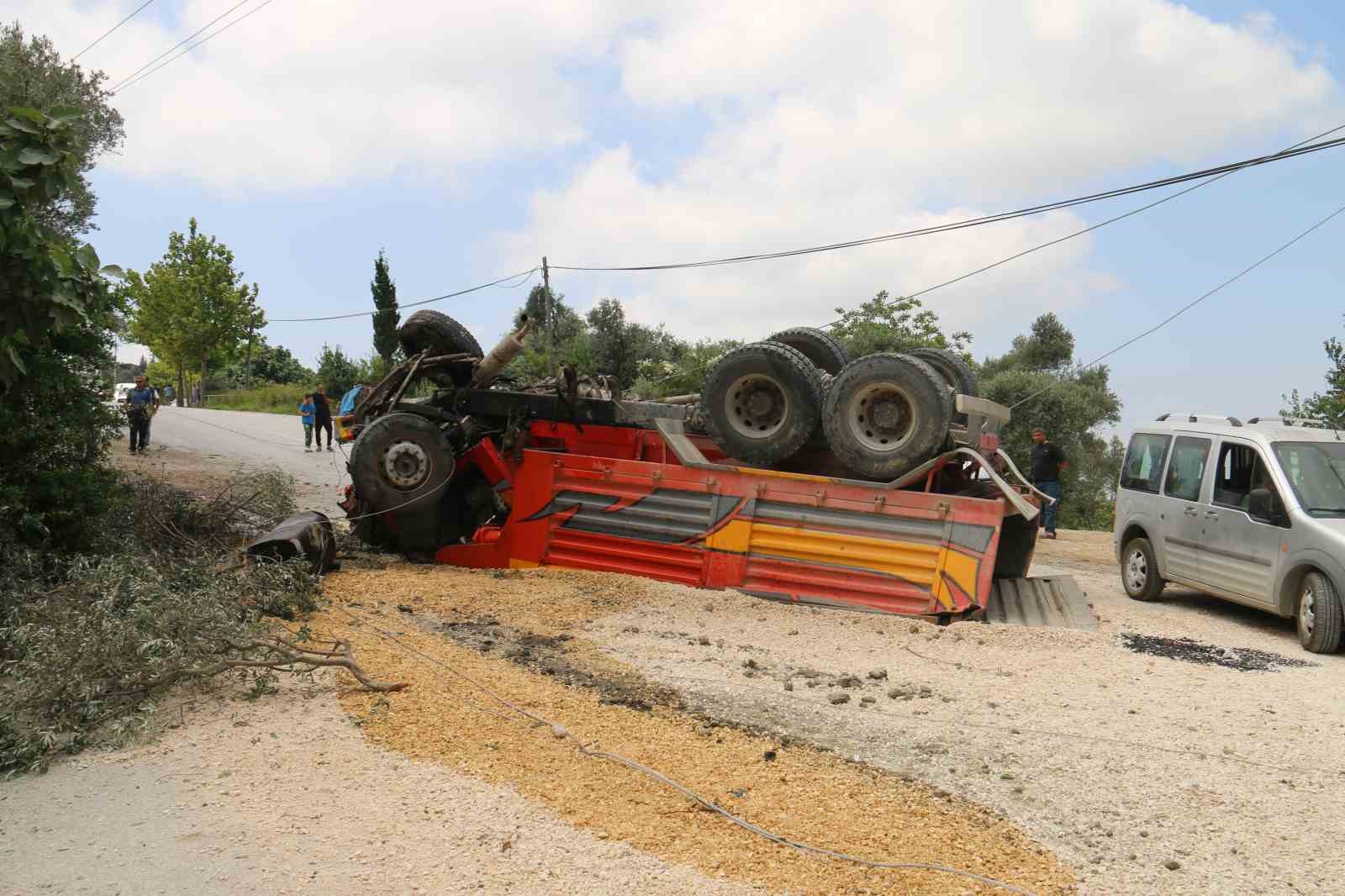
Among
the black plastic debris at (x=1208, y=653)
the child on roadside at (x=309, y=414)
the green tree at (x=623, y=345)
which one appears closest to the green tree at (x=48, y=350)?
the black plastic debris at (x=1208, y=653)

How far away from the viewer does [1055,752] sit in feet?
16.3

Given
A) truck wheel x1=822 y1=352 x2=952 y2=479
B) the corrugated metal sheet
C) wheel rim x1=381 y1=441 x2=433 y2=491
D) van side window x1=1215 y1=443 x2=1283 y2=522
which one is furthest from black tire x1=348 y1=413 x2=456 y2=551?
van side window x1=1215 y1=443 x2=1283 y2=522

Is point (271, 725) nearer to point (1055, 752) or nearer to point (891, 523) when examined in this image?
point (1055, 752)

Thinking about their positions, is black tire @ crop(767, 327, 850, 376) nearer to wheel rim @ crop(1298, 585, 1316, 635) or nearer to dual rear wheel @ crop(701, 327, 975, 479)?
dual rear wheel @ crop(701, 327, 975, 479)

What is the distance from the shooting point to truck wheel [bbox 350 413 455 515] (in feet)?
31.3

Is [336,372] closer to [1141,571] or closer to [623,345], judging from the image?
[623,345]

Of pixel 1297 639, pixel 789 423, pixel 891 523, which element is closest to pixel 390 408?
pixel 789 423

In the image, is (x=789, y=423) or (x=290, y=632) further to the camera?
(x=789, y=423)

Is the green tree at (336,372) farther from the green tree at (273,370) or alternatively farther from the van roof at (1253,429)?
the van roof at (1253,429)

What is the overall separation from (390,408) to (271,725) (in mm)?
5454

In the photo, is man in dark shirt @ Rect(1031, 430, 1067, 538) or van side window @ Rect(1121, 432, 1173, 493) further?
man in dark shirt @ Rect(1031, 430, 1067, 538)

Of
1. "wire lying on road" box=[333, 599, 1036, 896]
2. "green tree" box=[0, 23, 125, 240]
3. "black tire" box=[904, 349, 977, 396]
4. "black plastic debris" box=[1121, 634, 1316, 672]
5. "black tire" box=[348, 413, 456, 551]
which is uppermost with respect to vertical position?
"green tree" box=[0, 23, 125, 240]

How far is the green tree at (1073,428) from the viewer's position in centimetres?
2953

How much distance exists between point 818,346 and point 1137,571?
3888 mm
